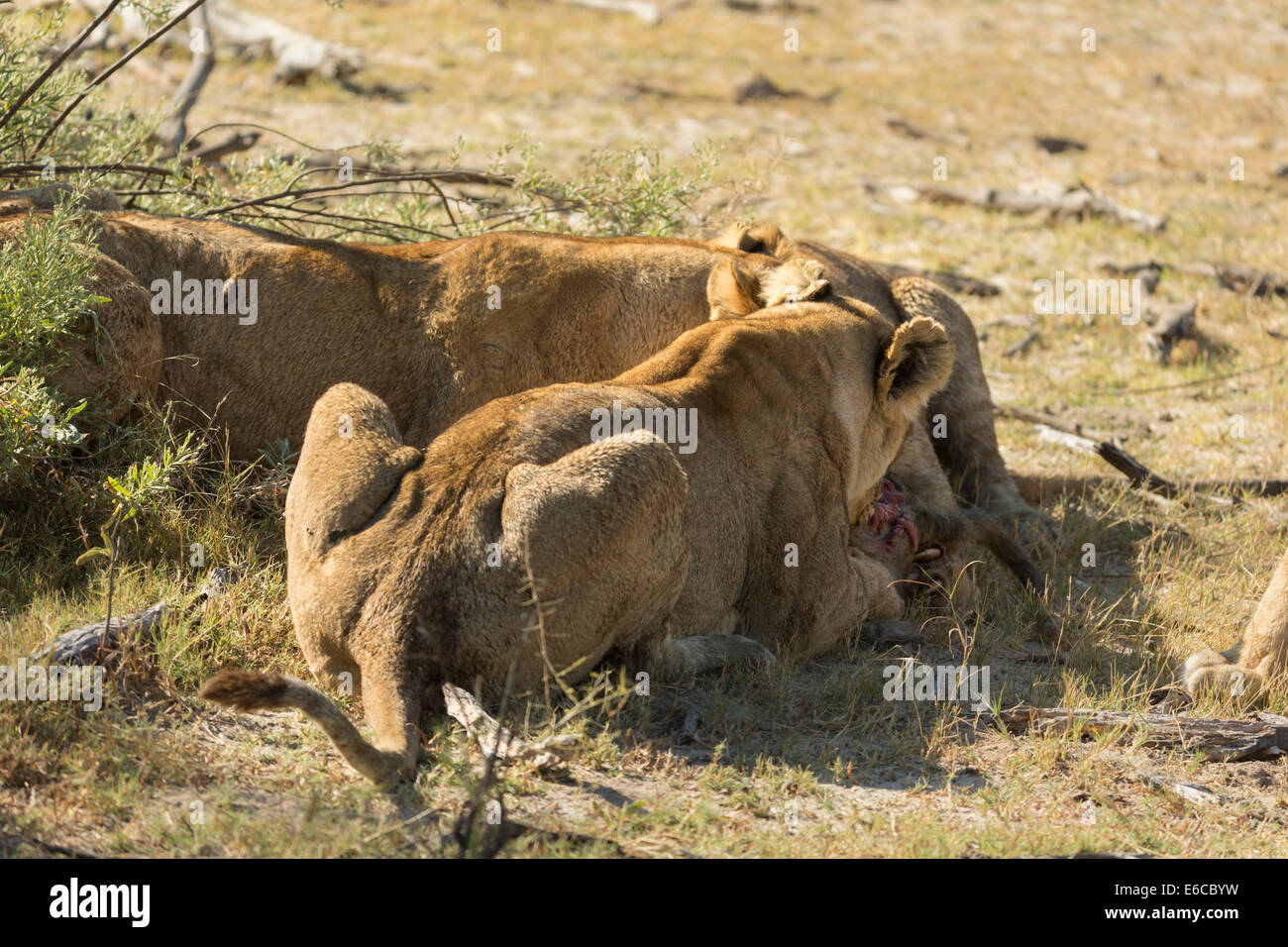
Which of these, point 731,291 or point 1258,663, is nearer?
point 1258,663

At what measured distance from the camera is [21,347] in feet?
18.0

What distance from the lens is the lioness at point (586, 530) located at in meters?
4.28

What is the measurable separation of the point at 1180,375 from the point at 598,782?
7092 millimetres

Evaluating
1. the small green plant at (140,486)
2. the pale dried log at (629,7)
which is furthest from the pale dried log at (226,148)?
the pale dried log at (629,7)

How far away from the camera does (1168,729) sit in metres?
4.96

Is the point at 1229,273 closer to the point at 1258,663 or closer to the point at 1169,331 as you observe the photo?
the point at 1169,331

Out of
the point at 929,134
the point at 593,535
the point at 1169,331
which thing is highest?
the point at 929,134

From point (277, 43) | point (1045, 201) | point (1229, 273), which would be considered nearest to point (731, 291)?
point (1229, 273)

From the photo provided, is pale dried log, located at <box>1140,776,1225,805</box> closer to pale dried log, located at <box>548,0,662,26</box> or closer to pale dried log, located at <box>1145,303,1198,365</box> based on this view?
pale dried log, located at <box>1145,303,1198,365</box>

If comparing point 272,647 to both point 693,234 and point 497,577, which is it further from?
point 693,234

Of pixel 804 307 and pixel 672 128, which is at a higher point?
pixel 672 128

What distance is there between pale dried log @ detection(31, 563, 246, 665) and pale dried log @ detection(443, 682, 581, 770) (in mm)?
1225

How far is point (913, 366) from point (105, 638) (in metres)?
3.47

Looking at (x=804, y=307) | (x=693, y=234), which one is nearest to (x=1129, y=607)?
(x=804, y=307)
